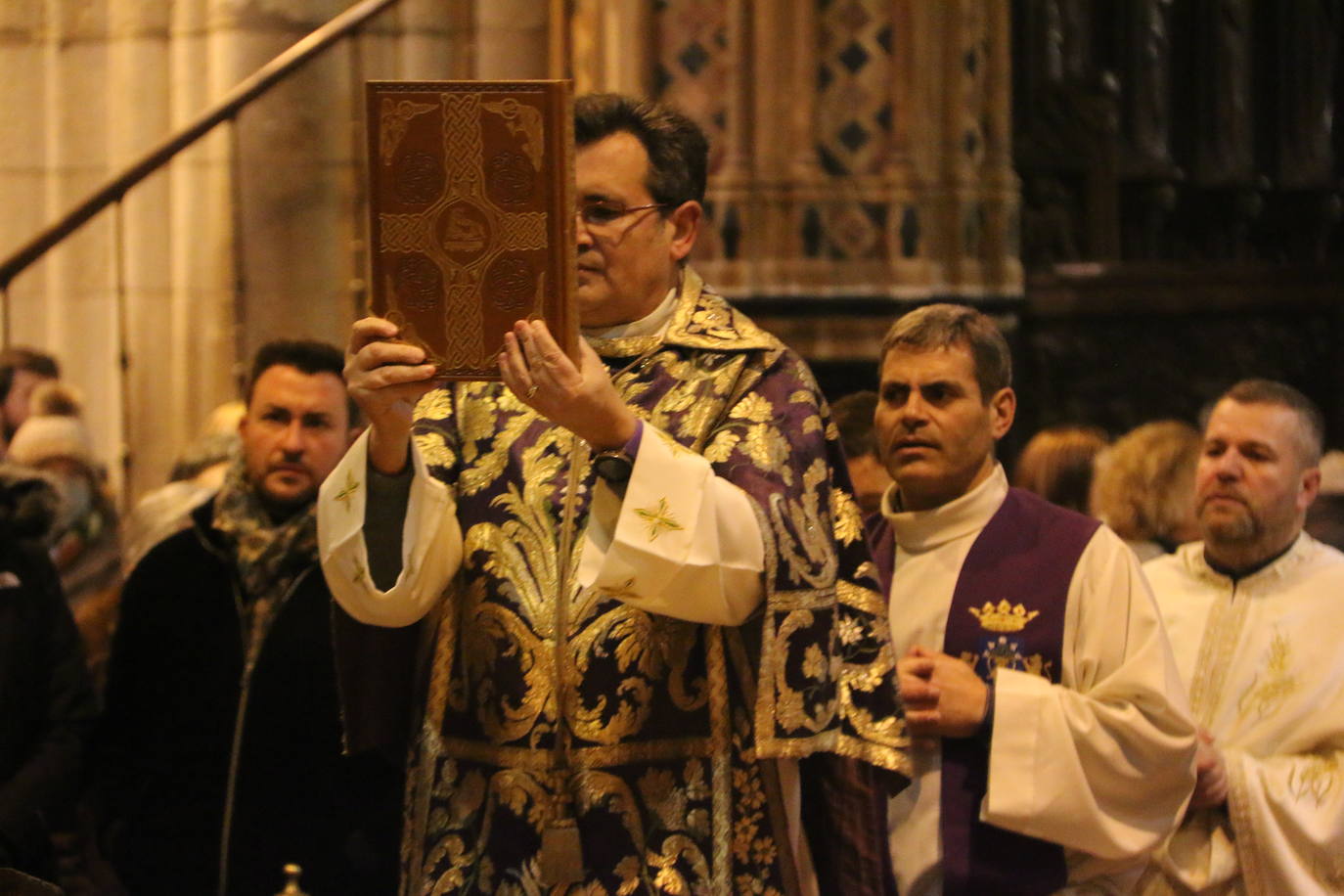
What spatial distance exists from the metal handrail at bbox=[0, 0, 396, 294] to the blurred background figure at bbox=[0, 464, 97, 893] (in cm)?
104

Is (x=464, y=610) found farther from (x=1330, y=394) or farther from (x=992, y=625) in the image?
(x=1330, y=394)

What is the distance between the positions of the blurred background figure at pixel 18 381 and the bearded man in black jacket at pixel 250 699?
2.23 metres

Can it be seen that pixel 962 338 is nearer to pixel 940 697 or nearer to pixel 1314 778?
pixel 940 697

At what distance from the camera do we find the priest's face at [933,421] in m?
3.42

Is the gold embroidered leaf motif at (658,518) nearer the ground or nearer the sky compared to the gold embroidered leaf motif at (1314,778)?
nearer the sky

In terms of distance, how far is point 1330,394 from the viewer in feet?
23.1

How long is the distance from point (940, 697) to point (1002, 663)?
0.18 meters

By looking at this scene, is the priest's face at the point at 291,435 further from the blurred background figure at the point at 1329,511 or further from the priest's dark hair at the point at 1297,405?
the blurred background figure at the point at 1329,511

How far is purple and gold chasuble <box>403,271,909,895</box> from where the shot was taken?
2.75 m

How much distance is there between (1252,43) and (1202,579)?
13.1 feet

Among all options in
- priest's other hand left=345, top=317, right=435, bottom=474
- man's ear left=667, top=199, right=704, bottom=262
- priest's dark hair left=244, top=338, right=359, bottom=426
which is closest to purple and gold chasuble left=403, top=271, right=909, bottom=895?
man's ear left=667, top=199, right=704, bottom=262

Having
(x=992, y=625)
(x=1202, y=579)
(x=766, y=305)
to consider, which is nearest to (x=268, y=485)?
(x=992, y=625)

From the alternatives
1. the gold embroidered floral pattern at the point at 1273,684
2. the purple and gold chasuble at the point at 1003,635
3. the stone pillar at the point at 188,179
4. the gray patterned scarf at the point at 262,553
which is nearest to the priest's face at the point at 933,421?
the purple and gold chasuble at the point at 1003,635

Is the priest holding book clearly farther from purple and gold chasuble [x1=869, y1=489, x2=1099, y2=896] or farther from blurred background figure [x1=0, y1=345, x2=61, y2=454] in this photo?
blurred background figure [x1=0, y1=345, x2=61, y2=454]
